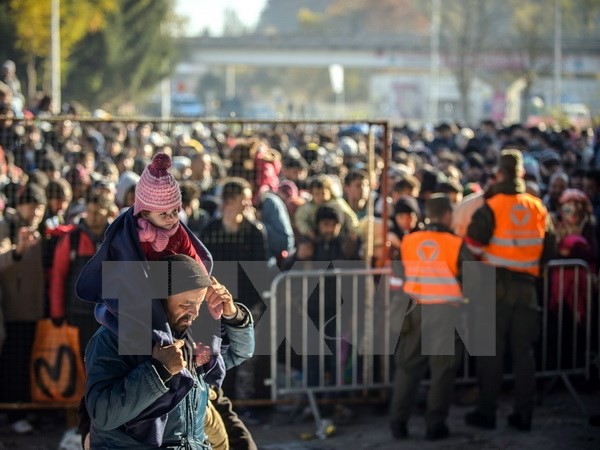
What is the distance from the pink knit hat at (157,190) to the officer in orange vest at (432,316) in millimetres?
3639

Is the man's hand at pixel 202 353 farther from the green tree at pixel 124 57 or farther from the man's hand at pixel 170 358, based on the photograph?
the green tree at pixel 124 57

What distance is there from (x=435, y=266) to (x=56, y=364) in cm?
287

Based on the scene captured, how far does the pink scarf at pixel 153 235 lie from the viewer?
4.24m

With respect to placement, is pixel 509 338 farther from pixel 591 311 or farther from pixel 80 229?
pixel 80 229

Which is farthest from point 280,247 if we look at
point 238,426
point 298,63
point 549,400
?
point 298,63

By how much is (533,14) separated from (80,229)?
70.0 metres

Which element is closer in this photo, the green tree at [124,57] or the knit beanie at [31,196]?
the knit beanie at [31,196]

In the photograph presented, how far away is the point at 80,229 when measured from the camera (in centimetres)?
815

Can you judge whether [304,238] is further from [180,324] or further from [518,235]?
[180,324]

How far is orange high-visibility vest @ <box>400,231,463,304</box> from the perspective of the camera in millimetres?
7695

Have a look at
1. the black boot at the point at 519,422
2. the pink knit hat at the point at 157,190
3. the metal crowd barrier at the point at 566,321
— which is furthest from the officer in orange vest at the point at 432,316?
the pink knit hat at the point at 157,190

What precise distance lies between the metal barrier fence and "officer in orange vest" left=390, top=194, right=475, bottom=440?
1.87 ft

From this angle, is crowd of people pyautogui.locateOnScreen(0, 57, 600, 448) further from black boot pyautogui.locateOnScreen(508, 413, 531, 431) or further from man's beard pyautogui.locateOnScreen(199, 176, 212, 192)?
man's beard pyautogui.locateOnScreen(199, 176, 212, 192)

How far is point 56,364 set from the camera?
8.27 meters
